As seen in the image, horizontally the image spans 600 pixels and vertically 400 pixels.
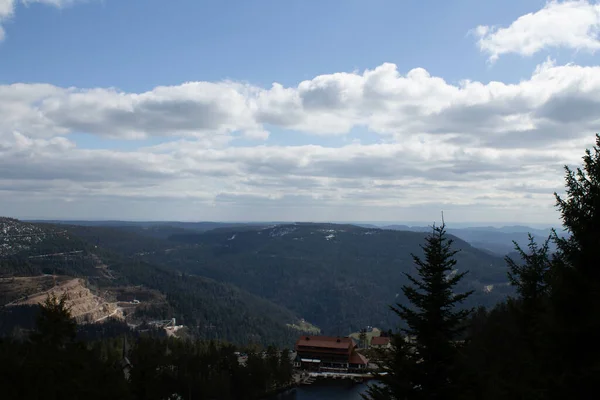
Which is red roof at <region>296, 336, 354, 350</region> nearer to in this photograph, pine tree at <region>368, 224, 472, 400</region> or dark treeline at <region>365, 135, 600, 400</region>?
dark treeline at <region>365, 135, 600, 400</region>

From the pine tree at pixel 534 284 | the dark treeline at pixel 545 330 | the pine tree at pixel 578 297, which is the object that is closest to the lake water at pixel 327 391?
the pine tree at pixel 534 284

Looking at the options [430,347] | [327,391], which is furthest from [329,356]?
[430,347]

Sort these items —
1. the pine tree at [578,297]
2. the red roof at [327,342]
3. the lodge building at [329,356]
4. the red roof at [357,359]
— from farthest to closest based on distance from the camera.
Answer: the red roof at [327,342], the red roof at [357,359], the lodge building at [329,356], the pine tree at [578,297]

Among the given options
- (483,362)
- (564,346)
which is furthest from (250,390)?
(564,346)

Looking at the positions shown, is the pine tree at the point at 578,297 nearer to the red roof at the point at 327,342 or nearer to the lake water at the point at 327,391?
the lake water at the point at 327,391

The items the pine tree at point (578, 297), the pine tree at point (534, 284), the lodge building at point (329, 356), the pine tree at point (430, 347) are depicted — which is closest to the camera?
the pine tree at point (578, 297)

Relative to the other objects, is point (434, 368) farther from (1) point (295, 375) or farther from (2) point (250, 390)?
(1) point (295, 375)
